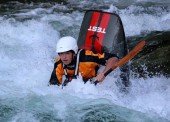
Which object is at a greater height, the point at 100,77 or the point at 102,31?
the point at 102,31

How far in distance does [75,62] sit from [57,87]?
45 cm

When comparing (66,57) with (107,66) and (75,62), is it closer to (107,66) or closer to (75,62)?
(75,62)

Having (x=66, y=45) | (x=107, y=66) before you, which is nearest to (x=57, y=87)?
(x=66, y=45)

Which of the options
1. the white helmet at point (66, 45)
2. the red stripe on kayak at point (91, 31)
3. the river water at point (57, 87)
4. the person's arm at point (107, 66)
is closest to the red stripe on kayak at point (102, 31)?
the red stripe on kayak at point (91, 31)

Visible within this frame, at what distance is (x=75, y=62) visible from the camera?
522cm

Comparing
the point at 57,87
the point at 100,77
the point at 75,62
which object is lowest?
the point at 57,87

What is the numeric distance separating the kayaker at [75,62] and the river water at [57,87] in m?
0.14

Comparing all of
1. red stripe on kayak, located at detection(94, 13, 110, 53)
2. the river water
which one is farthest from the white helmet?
red stripe on kayak, located at detection(94, 13, 110, 53)

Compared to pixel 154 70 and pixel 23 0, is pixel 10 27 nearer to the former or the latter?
pixel 23 0

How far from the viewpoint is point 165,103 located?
5.18 metres

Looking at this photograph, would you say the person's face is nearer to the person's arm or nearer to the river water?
the river water

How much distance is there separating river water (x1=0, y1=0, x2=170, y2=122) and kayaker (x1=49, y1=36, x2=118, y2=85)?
0.46 ft

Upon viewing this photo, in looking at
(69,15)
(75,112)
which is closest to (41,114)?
(75,112)

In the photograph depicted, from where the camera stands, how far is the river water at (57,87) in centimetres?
497
